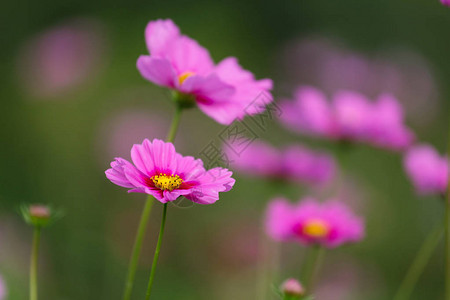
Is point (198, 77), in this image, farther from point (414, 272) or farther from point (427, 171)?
point (414, 272)

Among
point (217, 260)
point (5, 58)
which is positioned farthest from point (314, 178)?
point (5, 58)

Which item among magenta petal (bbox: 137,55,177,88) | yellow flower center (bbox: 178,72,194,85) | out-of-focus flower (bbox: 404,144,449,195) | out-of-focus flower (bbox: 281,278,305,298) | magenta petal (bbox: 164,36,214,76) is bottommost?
out-of-focus flower (bbox: 281,278,305,298)

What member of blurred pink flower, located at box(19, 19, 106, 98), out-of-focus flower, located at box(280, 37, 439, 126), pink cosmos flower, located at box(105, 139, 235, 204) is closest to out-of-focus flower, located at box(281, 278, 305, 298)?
pink cosmos flower, located at box(105, 139, 235, 204)

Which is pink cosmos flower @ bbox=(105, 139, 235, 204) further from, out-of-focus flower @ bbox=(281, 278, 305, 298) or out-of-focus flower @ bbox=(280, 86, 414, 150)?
out-of-focus flower @ bbox=(280, 86, 414, 150)

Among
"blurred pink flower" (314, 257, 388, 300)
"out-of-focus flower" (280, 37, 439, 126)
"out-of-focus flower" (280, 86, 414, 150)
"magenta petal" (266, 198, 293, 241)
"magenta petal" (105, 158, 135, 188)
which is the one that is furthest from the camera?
"out-of-focus flower" (280, 37, 439, 126)

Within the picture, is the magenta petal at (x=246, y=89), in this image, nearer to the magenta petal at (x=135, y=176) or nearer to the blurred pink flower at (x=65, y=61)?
the magenta petal at (x=135, y=176)

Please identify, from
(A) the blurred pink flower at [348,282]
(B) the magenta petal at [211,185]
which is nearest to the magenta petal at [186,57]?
(B) the magenta petal at [211,185]
